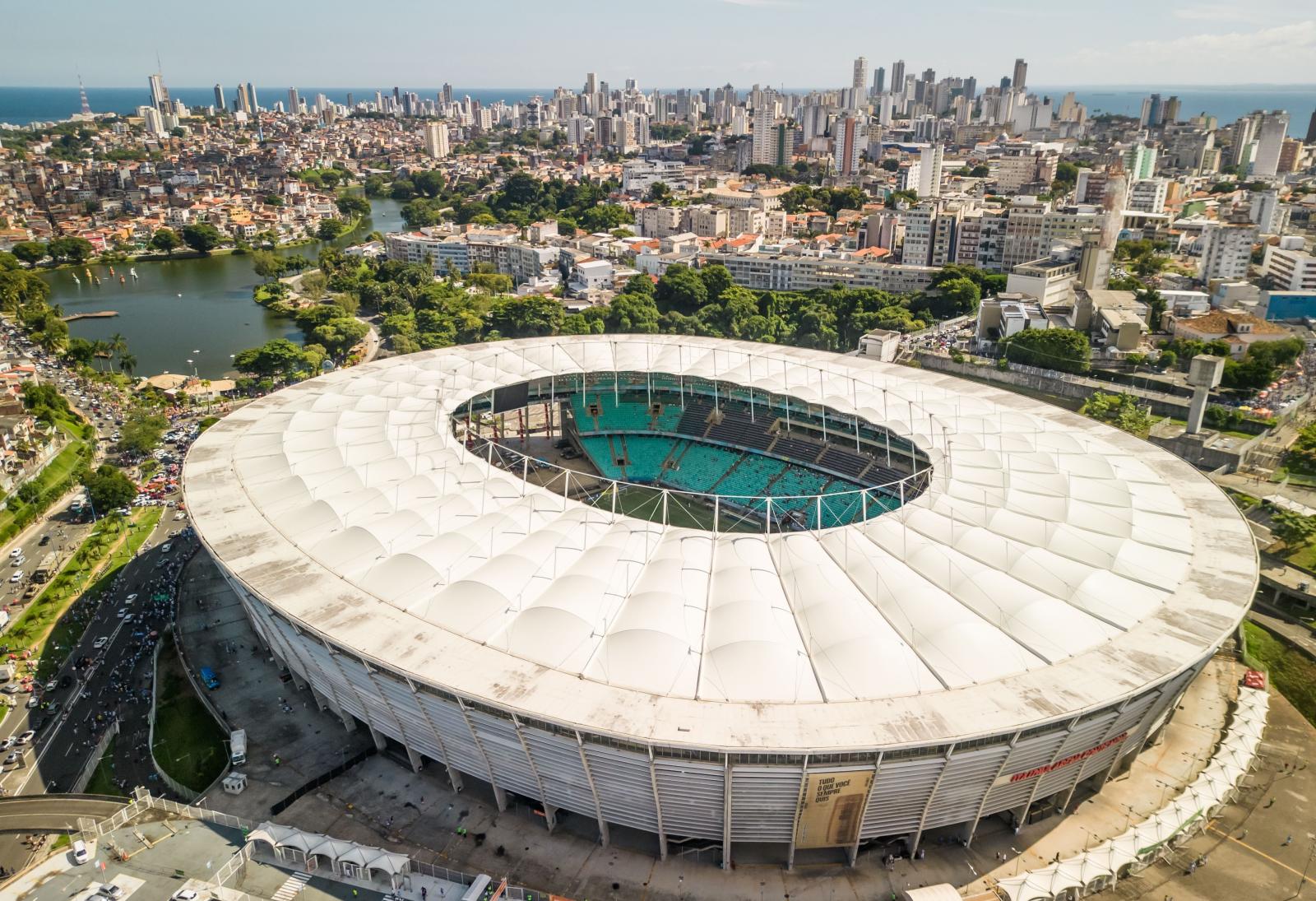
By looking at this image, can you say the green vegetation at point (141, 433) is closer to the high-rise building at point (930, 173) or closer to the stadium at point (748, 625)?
the stadium at point (748, 625)

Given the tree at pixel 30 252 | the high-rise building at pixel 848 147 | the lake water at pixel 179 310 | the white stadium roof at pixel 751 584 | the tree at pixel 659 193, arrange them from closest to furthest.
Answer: the white stadium roof at pixel 751 584 < the lake water at pixel 179 310 < the tree at pixel 30 252 < the tree at pixel 659 193 < the high-rise building at pixel 848 147

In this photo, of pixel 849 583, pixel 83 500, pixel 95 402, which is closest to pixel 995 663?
pixel 849 583

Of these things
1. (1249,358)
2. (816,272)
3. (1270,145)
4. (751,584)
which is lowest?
(1249,358)

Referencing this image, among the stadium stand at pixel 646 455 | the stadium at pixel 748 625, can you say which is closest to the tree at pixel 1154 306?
the stadium at pixel 748 625

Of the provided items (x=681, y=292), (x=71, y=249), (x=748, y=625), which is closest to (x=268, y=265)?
(x=71, y=249)

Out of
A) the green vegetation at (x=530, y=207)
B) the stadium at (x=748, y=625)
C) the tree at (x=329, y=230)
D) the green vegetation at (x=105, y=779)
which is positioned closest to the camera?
the stadium at (x=748, y=625)

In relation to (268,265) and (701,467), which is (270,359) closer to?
(701,467)

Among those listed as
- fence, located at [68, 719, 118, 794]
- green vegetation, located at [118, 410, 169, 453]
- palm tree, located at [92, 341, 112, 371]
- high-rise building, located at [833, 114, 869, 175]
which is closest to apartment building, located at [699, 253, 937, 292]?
green vegetation, located at [118, 410, 169, 453]

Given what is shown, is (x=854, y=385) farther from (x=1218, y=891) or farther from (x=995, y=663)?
(x=1218, y=891)
